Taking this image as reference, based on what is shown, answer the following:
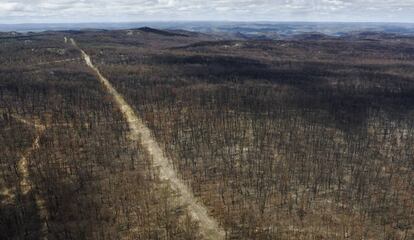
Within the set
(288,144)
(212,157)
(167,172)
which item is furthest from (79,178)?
(288,144)

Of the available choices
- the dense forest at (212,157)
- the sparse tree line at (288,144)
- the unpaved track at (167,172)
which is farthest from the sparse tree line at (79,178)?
the sparse tree line at (288,144)

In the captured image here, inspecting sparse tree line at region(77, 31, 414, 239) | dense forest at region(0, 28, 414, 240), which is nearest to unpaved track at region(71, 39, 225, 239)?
dense forest at region(0, 28, 414, 240)

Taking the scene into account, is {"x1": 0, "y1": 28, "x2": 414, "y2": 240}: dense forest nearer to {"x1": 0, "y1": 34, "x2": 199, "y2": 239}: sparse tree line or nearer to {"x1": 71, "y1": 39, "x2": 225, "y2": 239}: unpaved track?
{"x1": 0, "y1": 34, "x2": 199, "y2": 239}: sparse tree line

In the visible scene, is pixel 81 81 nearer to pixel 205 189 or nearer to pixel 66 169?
pixel 66 169

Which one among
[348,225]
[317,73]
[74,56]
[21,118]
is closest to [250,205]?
[348,225]

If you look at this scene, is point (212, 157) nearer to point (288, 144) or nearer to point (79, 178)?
point (288, 144)
